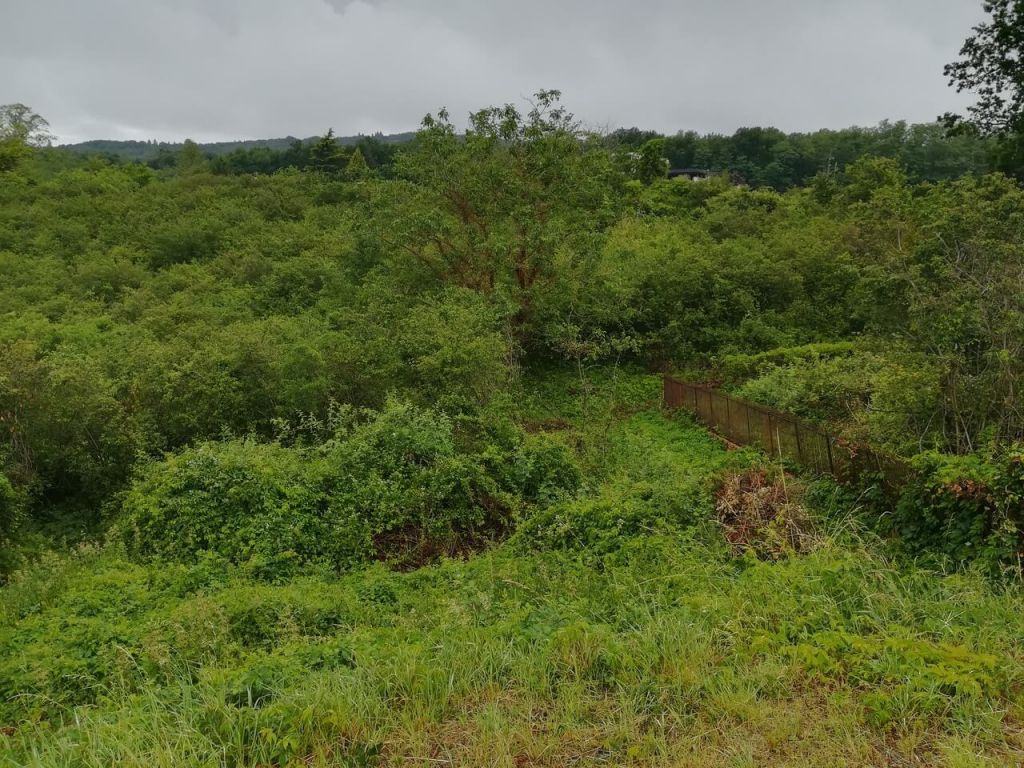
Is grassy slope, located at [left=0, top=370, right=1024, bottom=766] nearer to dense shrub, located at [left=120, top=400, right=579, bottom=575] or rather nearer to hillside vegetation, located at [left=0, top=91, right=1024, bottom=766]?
hillside vegetation, located at [left=0, top=91, right=1024, bottom=766]

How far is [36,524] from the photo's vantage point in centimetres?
1037

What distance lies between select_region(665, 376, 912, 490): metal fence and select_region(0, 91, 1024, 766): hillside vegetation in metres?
0.31

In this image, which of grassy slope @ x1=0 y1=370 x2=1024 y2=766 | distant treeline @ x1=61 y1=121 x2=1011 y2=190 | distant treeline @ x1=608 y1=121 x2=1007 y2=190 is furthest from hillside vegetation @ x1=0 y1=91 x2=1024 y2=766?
distant treeline @ x1=608 y1=121 x2=1007 y2=190

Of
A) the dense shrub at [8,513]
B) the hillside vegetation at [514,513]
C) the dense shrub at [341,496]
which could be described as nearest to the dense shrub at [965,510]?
the hillside vegetation at [514,513]

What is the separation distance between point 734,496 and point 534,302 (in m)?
11.4

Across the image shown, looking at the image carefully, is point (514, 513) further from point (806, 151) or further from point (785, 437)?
point (806, 151)

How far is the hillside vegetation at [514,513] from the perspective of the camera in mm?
3336

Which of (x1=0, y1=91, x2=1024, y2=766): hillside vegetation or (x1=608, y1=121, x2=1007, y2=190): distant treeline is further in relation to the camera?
(x1=608, y1=121, x2=1007, y2=190): distant treeline

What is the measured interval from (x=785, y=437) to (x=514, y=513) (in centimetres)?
530

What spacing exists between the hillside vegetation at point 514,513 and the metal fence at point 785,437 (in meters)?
0.31

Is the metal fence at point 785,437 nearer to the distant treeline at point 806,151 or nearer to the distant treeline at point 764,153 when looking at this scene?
the distant treeline at point 764,153

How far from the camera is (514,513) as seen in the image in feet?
27.1

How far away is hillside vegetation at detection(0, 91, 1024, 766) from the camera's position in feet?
10.9

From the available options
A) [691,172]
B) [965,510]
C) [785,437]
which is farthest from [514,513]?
[691,172]
